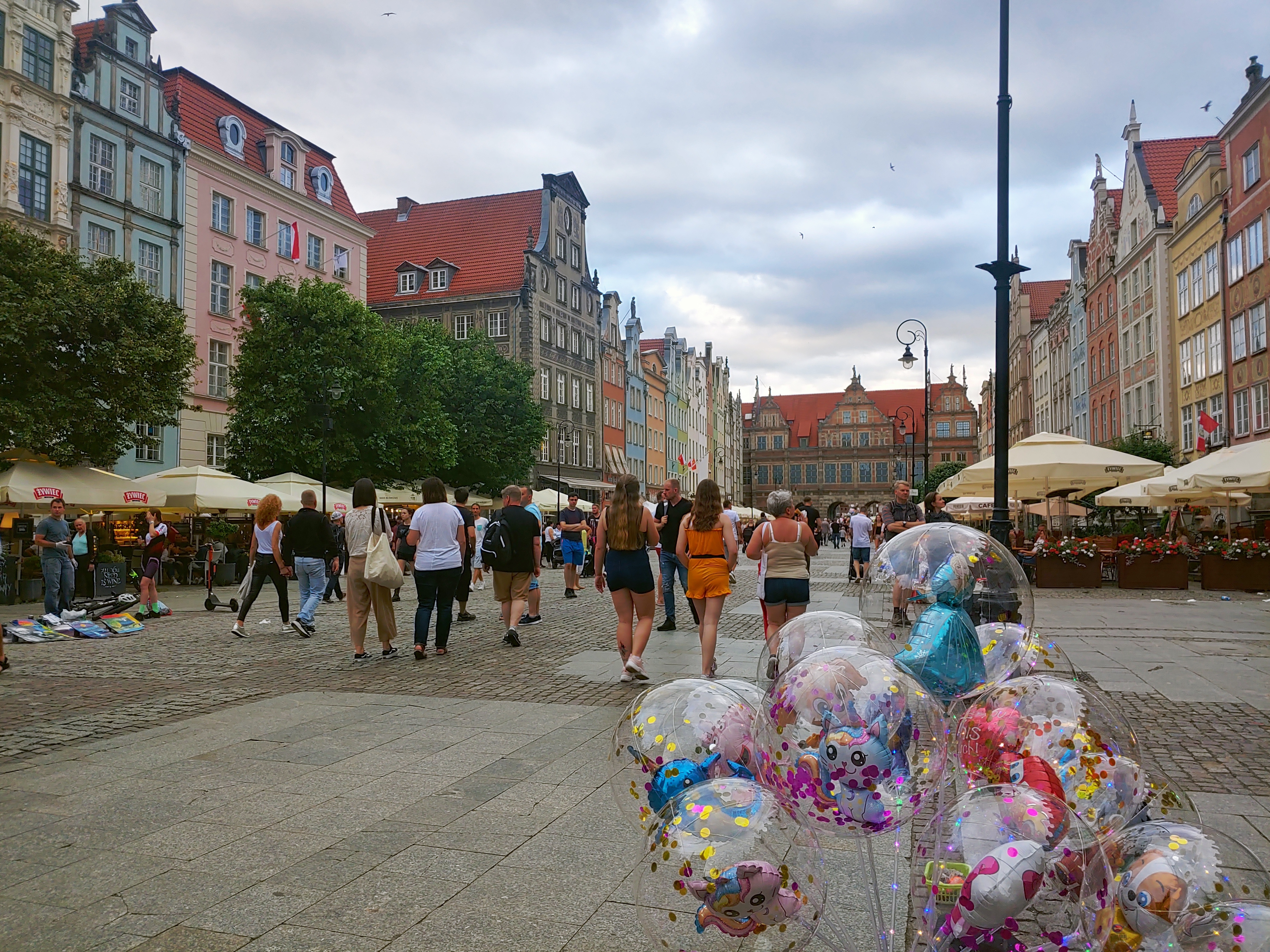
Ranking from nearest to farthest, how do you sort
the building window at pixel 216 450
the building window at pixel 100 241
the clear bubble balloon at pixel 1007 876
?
1. the clear bubble balloon at pixel 1007 876
2. the building window at pixel 100 241
3. the building window at pixel 216 450

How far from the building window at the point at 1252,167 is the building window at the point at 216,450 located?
3423 cm

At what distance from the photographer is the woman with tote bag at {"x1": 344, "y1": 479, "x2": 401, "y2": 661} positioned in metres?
9.95

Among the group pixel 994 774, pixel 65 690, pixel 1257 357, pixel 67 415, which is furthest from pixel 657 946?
pixel 1257 357

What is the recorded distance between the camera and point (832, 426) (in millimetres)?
115500

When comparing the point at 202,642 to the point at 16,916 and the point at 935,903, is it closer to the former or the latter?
the point at 16,916

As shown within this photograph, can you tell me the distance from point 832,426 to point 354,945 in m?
115

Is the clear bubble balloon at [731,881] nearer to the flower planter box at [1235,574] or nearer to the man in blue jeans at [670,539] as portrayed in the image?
the man in blue jeans at [670,539]

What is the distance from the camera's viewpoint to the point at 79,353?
21.2 metres

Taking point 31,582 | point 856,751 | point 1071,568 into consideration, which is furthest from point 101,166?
point 856,751

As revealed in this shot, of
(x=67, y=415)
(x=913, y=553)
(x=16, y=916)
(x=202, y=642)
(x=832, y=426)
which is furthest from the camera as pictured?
(x=832, y=426)

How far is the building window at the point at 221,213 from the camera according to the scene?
1379 inches

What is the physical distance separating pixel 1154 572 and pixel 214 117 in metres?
34.6

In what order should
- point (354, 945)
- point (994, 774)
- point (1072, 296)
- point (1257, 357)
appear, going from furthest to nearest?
1. point (1072, 296)
2. point (1257, 357)
3. point (354, 945)
4. point (994, 774)

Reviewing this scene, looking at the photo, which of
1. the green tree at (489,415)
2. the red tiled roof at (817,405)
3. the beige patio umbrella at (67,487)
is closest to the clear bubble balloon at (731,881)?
the beige patio umbrella at (67,487)
